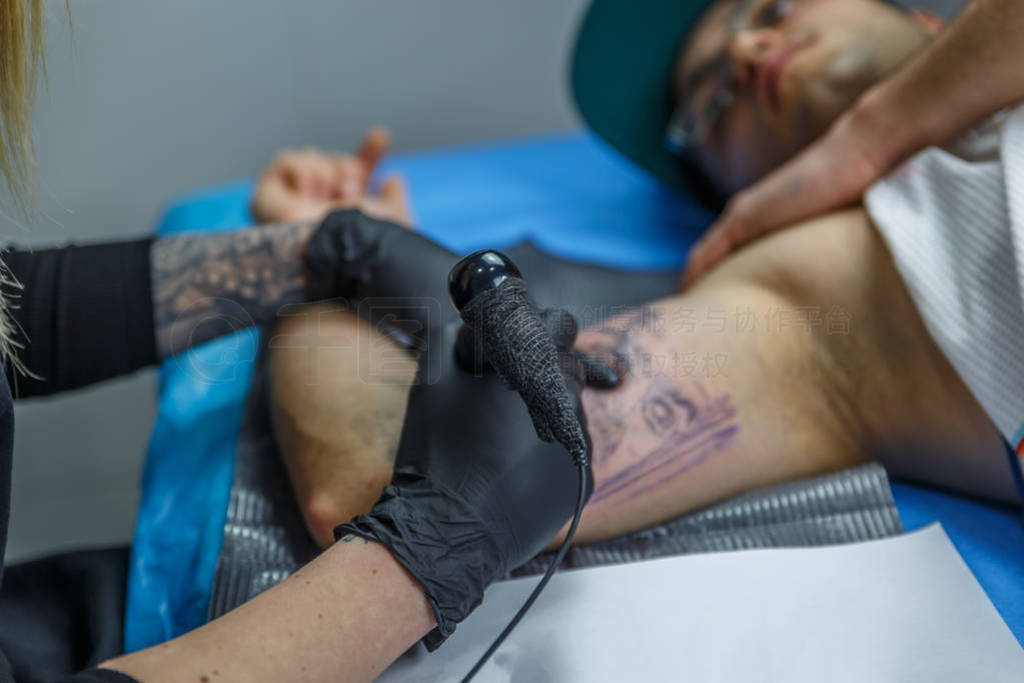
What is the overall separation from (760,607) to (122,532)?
1.45 meters

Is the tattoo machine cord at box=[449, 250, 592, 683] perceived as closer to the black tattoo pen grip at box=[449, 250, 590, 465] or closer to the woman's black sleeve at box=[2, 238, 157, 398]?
the black tattoo pen grip at box=[449, 250, 590, 465]

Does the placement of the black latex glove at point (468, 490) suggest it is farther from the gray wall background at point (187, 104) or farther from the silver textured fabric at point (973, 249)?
the gray wall background at point (187, 104)

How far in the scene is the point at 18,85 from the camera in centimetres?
62

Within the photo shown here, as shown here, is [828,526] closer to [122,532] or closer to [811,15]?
[811,15]

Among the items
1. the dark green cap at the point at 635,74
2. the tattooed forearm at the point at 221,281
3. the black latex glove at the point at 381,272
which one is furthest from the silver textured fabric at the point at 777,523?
the dark green cap at the point at 635,74

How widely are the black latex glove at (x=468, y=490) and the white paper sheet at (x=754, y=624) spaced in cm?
7

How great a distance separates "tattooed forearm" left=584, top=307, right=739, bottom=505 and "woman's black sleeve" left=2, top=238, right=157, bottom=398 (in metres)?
0.51

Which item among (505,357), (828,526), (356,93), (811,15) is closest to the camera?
(505,357)

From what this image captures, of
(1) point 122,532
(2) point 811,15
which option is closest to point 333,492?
(2) point 811,15

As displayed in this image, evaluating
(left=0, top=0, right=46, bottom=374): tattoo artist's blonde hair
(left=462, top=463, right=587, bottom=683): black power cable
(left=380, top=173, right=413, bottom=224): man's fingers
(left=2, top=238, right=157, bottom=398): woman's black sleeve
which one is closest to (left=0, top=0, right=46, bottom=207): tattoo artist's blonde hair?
(left=0, top=0, right=46, bottom=374): tattoo artist's blonde hair

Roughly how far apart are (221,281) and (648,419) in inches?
20.4

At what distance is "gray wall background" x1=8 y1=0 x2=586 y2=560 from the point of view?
1.69 m

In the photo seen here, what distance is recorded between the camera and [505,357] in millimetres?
585

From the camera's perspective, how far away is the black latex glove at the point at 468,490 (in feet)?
2.01
